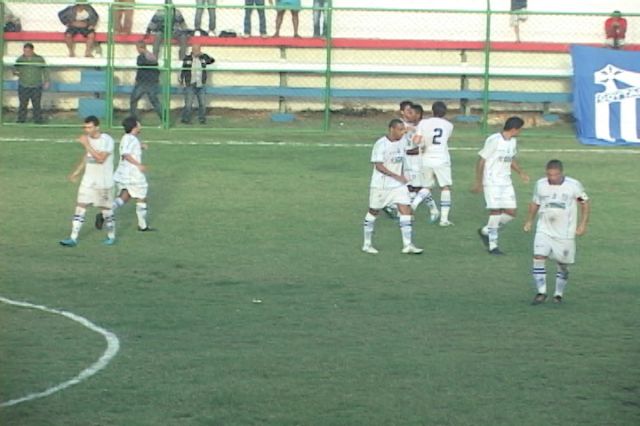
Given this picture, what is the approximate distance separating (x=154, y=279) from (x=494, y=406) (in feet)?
22.1

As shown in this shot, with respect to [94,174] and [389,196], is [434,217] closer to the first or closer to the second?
[389,196]

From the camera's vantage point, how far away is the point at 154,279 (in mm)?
17594

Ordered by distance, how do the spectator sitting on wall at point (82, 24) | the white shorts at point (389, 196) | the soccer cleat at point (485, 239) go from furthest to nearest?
the spectator sitting on wall at point (82, 24) < the soccer cleat at point (485, 239) < the white shorts at point (389, 196)

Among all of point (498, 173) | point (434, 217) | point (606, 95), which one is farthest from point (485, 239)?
point (606, 95)

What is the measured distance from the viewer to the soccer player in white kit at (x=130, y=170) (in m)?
20.4

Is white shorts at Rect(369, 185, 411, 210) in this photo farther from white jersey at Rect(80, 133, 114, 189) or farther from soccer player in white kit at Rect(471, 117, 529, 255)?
white jersey at Rect(80, 133, 114, 189)

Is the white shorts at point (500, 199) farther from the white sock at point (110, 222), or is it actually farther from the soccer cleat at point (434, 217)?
the white sock at point (110, 222)

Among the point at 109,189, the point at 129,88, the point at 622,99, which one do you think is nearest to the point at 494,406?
the point at 109,189

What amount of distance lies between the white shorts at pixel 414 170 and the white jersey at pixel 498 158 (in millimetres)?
2008

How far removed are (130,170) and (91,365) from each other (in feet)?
25.8

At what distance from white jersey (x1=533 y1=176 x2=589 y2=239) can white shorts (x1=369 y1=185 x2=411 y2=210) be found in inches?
140

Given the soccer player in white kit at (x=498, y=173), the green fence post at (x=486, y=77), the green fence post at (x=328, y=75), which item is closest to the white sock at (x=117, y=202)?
the soccer player in white kit at (x=498, y=173)

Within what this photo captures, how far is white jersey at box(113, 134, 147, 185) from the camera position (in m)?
20.4

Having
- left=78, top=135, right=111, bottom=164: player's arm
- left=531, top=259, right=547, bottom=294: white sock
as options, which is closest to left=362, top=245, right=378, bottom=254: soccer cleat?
left=78, top=135, right=111, bottom=164: player's arm
